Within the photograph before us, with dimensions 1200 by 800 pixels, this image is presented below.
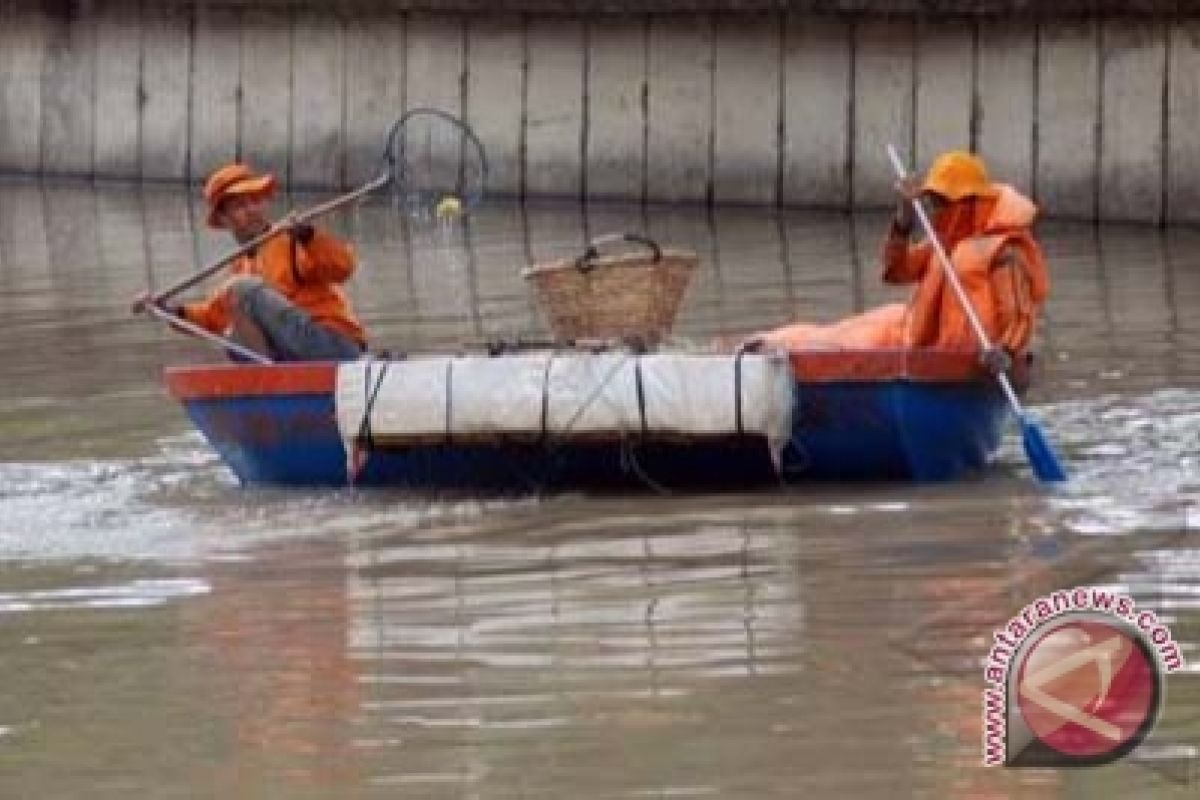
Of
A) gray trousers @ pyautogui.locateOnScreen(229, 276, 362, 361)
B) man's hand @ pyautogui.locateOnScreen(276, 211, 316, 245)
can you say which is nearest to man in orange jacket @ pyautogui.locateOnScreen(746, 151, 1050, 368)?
gray trousers @ pyautogui.locateOnScreen(229, 276, 362, 361)

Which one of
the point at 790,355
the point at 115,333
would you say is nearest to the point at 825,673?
the point at 790,355

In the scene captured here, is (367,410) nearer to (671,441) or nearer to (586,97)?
(671,441)

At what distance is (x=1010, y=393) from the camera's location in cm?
1295

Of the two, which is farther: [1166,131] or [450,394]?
[1166,131]

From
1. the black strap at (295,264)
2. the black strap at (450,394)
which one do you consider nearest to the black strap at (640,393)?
the black strap at (450,394)

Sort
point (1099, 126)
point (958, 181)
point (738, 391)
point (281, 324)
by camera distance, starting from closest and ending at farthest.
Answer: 1. point (738, 391)
2. point (958, 181)
3. point (281, 324)
4. point (1099, 126)

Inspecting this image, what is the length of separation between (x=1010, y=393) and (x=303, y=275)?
291 cm

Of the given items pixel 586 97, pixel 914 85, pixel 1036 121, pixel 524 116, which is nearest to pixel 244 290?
pixel 1036 121

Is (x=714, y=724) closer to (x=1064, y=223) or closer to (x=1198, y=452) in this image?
(x=1198, y=452)

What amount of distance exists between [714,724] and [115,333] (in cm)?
1069

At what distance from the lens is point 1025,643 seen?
9328 millimetres

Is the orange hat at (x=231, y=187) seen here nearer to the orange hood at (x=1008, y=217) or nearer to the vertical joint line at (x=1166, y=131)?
the orange hood at (x=1008, y=217)

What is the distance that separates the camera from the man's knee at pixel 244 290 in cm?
1396

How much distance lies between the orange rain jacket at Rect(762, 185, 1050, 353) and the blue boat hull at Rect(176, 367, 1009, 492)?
0.28 m
